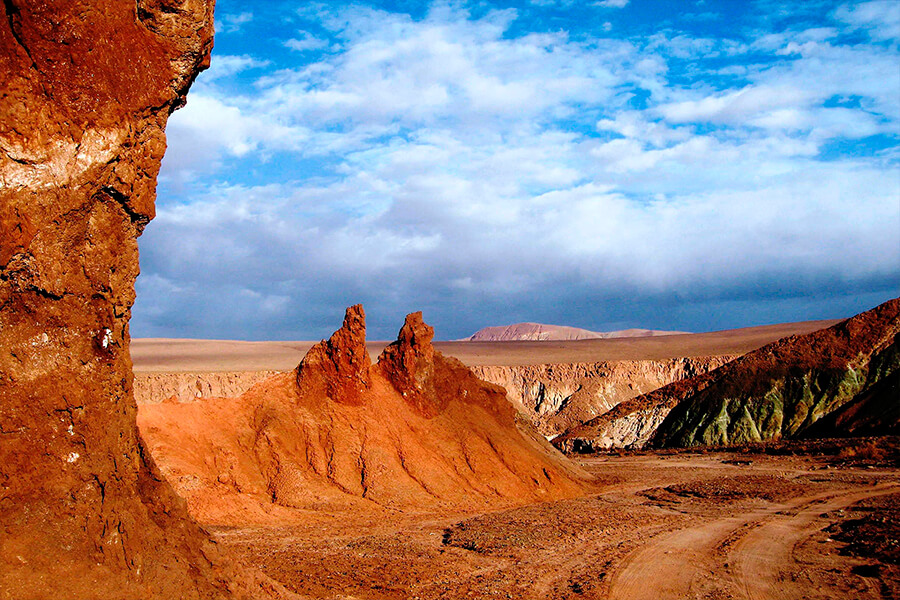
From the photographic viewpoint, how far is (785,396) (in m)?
44.3

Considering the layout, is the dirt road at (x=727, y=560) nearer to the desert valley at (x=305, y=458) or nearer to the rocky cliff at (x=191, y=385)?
the desert valley at (x=305, y=458)

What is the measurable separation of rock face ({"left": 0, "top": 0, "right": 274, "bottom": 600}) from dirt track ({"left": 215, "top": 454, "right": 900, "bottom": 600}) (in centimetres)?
458

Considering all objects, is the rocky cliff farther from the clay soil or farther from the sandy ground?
the clay soil

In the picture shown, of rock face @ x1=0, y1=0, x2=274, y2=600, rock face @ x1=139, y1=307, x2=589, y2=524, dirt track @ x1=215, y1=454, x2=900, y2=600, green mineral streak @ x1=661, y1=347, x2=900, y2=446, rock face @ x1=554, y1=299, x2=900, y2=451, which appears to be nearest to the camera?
rock face @ x1=0, y1=0, x2=274, y2=600

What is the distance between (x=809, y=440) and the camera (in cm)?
3897

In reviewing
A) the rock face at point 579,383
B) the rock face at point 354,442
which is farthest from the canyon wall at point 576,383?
the rock face at point 354,442

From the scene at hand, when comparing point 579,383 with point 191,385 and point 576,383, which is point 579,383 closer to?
point 576,383

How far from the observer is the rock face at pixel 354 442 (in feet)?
63.8

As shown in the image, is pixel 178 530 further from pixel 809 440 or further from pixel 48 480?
pixel 809 440

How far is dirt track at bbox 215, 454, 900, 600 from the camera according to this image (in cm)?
1234

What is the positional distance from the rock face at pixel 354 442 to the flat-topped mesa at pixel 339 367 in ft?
0.11

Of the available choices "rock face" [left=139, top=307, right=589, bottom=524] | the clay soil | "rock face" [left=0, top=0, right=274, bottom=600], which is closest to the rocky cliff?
"rock face" [left=139, top=307, right=589, bottom=524]

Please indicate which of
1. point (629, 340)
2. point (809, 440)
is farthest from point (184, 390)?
point (629, 340)

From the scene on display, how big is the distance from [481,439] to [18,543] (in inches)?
733
